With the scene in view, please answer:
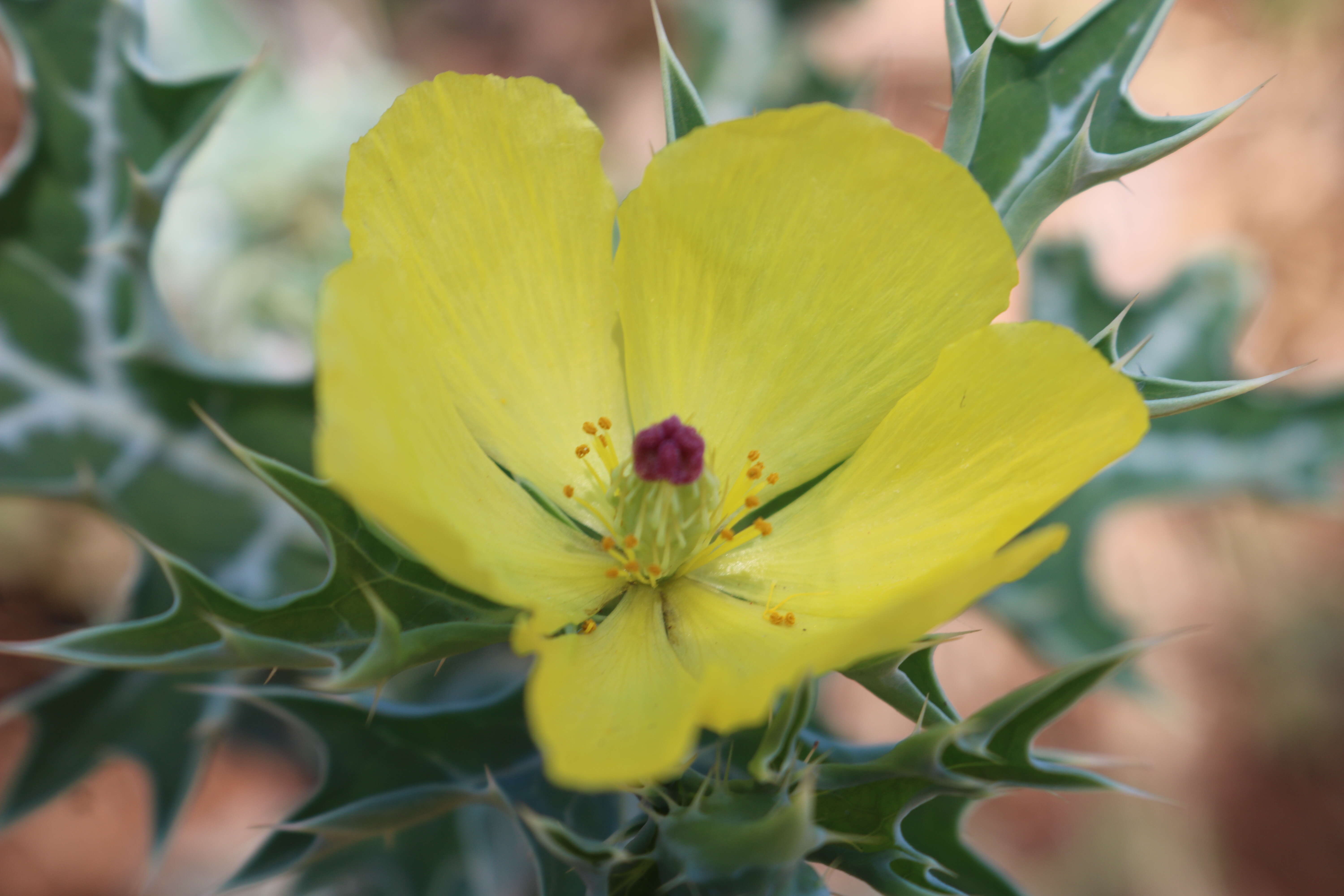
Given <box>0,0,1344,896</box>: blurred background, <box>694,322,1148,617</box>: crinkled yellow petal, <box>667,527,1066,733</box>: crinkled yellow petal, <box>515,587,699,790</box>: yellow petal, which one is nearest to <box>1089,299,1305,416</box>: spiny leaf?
<box>694,322,1148,617</box>: crinkled yellow petal

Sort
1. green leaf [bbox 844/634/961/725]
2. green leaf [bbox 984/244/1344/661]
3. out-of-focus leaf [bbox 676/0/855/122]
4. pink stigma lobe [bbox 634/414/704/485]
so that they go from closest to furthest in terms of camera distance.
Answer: green leaf [bbox 844/634/961/725] → pink stigma lobe [bbox 634/414/704/485] → green leaf [bbox 984/244/1344/661] → out-of-focus leaf [bbox 676/0/855/122]

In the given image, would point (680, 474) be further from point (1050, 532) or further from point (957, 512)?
point (1050, 532)

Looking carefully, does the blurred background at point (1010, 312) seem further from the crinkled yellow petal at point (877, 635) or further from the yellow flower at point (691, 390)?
the crinkled yellow petal at point (877, 635)

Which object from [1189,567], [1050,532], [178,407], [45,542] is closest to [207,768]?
[45,542]

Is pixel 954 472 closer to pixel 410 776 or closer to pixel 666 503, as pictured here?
pixel 666 503

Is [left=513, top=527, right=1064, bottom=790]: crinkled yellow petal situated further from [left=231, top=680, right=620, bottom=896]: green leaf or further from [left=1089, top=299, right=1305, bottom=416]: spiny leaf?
[left=1089, top=299, right=1305, bottom=416]: spiny leaf
